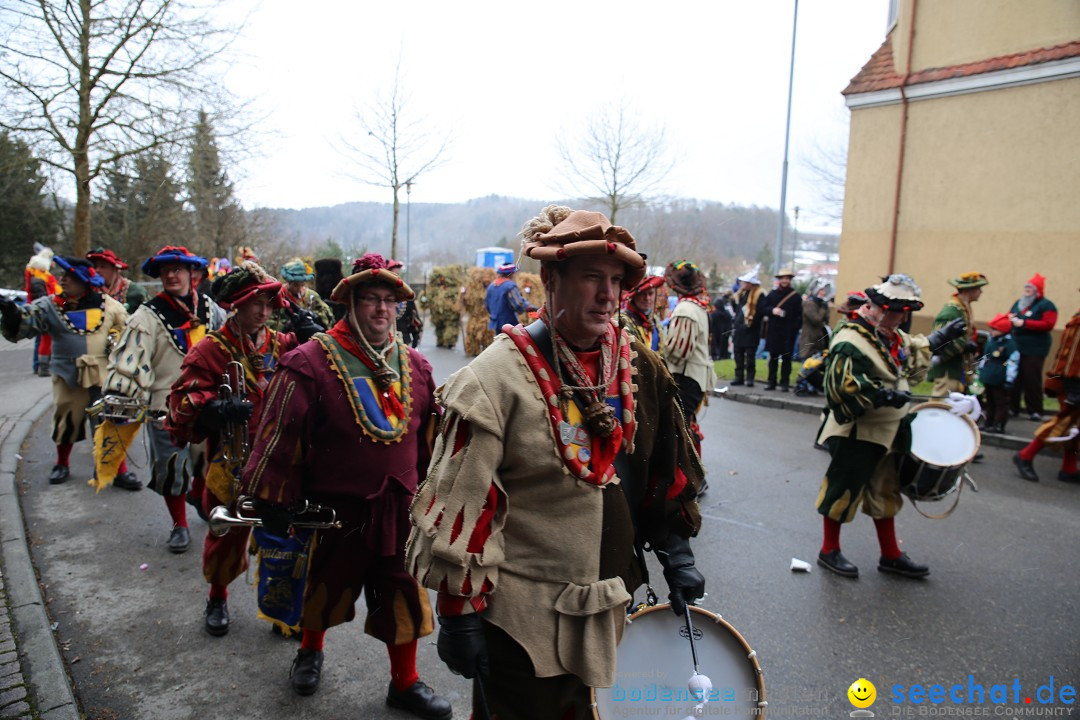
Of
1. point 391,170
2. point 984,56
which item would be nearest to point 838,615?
point 984,56

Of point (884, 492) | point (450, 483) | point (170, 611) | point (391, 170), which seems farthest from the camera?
point (391, 170)

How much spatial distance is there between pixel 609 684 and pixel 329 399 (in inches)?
70.9

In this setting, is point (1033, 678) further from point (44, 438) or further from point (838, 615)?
point (44, 438)

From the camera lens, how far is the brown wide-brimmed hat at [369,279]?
3312 millimetres

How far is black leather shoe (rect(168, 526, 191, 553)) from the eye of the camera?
209 inches

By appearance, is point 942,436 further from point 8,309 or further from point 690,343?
point 8,309

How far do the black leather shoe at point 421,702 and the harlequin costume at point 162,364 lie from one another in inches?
98.6

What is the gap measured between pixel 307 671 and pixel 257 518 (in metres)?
0.83

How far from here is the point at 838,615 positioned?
447cm

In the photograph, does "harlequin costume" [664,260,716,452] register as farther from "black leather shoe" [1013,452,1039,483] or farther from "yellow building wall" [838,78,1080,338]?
"yellow building wall" [838,78,1080,338]

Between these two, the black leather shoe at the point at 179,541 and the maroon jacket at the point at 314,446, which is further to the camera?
the black leather shoe at the point at 179,541

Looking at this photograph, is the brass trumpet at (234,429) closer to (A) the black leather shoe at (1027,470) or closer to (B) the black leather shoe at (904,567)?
(B) the black leather shoe at (904,567)

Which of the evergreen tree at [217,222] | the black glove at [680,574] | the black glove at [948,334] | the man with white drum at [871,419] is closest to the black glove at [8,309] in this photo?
the black glove at [680,574]

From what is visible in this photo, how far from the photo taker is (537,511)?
2.12m
